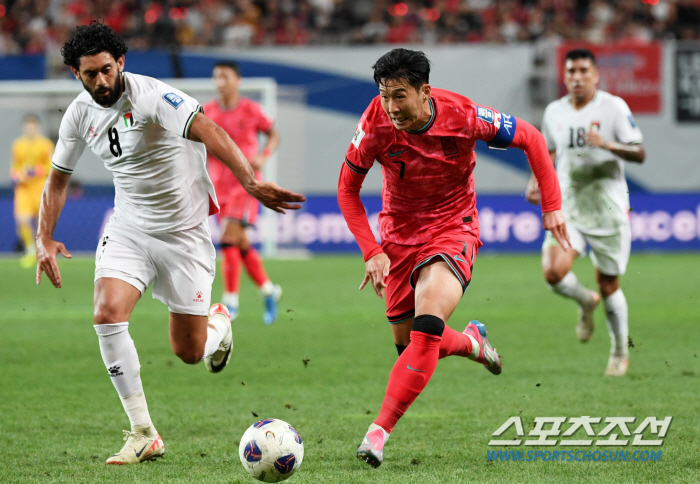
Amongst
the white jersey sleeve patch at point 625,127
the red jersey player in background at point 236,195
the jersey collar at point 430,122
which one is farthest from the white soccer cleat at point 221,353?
the red jersey player in background at point 236,195

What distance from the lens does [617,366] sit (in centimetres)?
680

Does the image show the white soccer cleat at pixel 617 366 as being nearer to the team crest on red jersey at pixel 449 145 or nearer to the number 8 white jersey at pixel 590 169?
the number 8 white jersey at pixel 590 169

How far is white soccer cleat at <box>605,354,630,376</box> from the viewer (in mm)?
6750

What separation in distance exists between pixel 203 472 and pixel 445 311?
4.47 ft

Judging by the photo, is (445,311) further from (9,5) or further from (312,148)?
(9,5)

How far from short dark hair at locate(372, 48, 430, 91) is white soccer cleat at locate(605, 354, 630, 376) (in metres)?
3.33

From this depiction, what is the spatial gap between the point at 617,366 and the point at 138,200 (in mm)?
3821

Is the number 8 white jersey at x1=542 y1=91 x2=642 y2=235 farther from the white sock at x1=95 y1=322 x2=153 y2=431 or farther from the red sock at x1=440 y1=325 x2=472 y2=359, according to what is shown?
the white sock at x1=95 y1=322 x2=153 y2=431

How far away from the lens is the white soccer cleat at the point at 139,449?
438 cm

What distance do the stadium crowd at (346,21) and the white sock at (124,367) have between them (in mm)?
15793

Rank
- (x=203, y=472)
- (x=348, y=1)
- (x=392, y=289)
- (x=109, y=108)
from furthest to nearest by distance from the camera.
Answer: (x=348, y=1)
(x=392, y=289)
(x=109, y=108)
(x=203, y=472)

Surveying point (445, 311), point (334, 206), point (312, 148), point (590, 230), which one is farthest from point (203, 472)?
point (312, 148)

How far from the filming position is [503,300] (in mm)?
11391

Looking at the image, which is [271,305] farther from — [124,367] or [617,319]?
[124,367]
